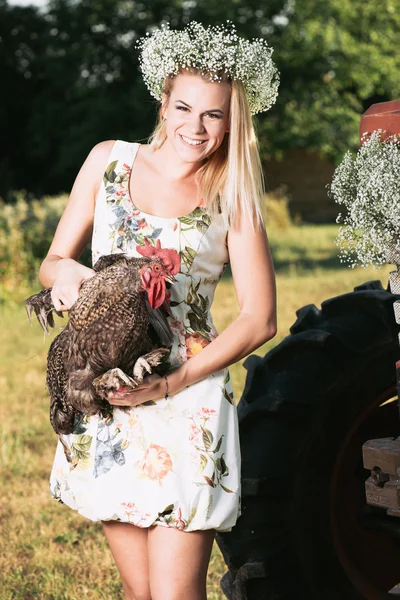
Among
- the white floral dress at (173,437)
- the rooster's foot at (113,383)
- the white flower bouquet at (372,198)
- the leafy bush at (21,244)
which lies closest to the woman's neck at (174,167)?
the white floral dress at (173,437)

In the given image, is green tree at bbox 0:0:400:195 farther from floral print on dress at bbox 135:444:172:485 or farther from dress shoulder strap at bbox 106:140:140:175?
floral print on dress at bbox 135:444:172:485

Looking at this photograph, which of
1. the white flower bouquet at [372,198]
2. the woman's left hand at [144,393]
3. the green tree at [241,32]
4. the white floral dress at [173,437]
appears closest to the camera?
the white flower bouquet at [372,198]

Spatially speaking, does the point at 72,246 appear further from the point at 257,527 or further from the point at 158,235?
the point at 257,527

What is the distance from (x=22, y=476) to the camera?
19.6 feet

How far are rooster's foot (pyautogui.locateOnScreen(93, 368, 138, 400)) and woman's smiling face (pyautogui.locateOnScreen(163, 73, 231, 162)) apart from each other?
0.76 m

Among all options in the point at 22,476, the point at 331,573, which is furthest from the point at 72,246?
the point at 22,476

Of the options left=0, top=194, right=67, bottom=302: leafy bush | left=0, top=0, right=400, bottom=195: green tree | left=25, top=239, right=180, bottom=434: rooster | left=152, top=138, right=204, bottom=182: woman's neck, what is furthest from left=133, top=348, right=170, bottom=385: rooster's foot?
left=0, top=0, right=400, bottom=195: green tree

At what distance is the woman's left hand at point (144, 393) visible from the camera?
2496mm

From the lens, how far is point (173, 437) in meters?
2.62

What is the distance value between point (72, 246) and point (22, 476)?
3.53 m

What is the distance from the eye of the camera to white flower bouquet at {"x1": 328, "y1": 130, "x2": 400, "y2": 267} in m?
2.15

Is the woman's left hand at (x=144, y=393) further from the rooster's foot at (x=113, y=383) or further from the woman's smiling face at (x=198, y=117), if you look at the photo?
the woman's smiling face at (x=198, y=117)

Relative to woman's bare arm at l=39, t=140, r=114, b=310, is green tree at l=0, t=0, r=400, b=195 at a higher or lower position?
higher

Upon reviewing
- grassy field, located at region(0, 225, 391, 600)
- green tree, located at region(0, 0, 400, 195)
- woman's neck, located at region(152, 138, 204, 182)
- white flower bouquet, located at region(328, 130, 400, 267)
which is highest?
green tree, located at region(0, 0, 400, 195)
